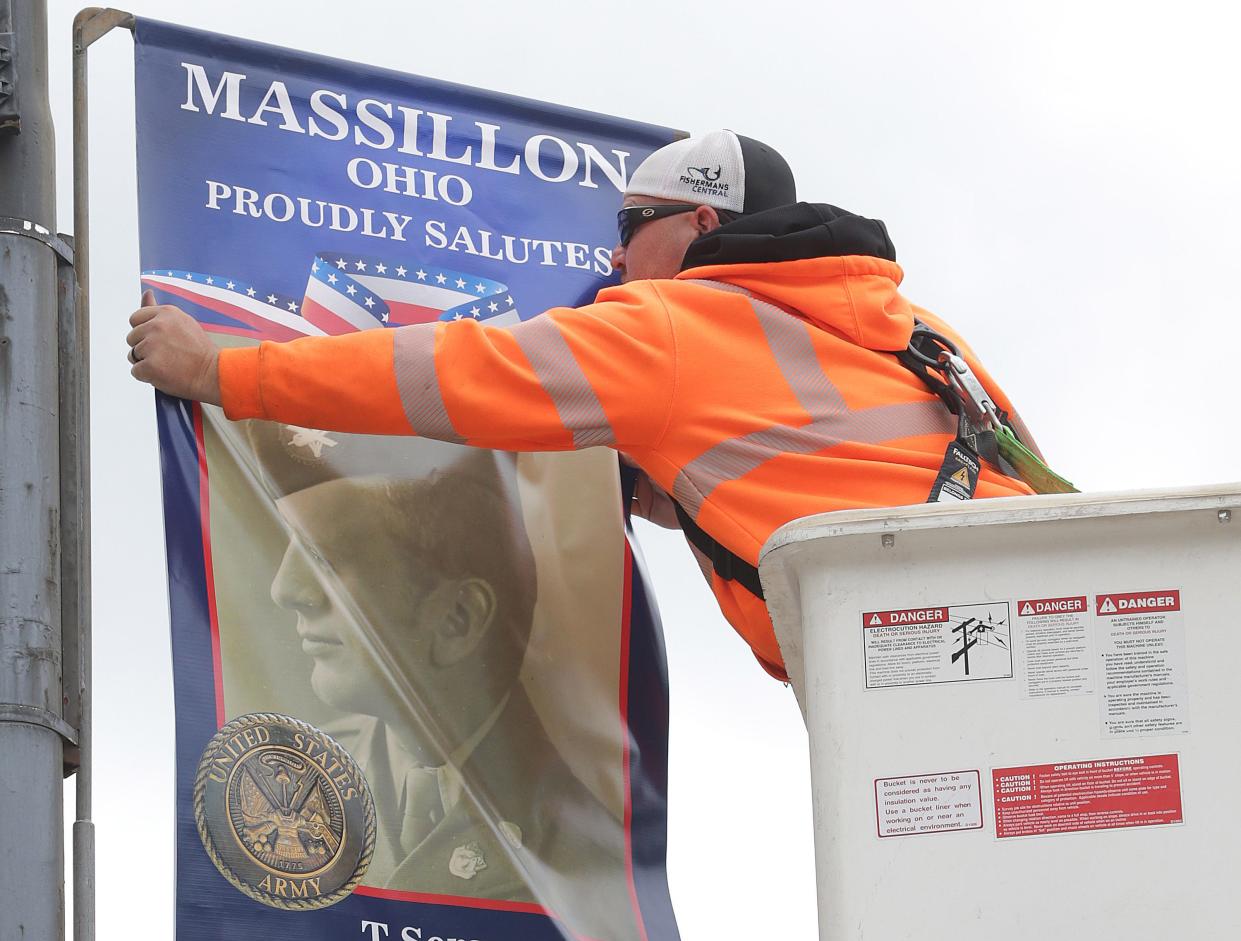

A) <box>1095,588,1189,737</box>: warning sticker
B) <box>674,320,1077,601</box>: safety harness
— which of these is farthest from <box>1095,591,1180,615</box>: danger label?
<box>674,320,1077,601</box>: safety harness

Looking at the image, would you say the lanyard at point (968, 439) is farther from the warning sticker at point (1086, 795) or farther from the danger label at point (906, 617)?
the warning sticker at point (1086, 795)

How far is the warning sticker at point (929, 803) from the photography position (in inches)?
141

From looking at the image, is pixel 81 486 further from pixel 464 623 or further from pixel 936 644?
pixel 936 644

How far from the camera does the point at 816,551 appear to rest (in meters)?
3.71

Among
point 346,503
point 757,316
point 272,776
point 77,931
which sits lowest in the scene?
point 77,931

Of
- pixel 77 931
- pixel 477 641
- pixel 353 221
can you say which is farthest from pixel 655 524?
pixel 77 931

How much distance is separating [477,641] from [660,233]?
1200mm

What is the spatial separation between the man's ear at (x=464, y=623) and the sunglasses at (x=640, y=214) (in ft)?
3.42

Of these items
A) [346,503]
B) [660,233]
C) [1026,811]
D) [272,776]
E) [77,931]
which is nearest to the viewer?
[1026,811]

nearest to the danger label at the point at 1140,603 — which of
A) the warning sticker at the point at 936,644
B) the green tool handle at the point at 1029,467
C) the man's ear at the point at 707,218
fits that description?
the warning sticker at the point at 936,644

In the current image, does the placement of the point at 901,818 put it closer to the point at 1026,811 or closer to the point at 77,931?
the point at 1026,811

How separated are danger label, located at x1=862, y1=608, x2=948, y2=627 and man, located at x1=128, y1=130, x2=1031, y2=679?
1058 mm

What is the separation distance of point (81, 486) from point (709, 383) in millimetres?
1411

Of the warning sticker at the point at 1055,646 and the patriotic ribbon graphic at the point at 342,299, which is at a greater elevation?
the patriotic ribbon graphic at the point at 342,299
